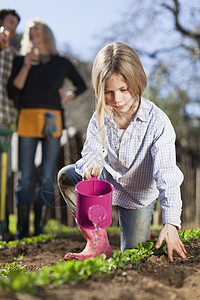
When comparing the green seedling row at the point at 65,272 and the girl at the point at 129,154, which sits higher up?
the girl at the point at 129,154

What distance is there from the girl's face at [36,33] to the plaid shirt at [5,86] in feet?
1.04

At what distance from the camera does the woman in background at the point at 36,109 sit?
3.37 m

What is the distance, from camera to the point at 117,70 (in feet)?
6.37

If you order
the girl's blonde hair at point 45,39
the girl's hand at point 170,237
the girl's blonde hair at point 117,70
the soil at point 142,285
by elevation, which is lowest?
the soil at point 142,285

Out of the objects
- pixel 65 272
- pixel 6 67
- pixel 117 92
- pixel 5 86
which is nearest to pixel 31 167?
pixel 5 86

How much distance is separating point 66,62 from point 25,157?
3.64ft

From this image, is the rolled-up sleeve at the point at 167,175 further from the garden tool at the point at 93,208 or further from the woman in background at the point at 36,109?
the woman in background at the point at 36,109

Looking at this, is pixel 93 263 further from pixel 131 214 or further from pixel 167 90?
pixel 167 90

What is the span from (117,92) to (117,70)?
126 millimetres

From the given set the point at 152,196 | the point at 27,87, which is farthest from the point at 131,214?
the point at 27,87

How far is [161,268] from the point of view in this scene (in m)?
1.62

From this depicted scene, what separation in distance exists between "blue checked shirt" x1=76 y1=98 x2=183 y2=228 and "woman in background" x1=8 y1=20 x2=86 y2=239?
113 centimetres

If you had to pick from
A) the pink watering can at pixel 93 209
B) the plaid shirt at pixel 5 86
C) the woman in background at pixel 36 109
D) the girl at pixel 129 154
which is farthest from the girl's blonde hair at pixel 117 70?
the plaid shirt at pixel 5 86

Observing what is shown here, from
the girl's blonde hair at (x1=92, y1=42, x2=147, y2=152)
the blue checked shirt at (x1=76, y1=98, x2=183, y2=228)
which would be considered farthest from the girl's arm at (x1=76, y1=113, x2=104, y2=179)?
the girl's blonde hair at (x1=92, y1=42, x2=147, y2=152)
